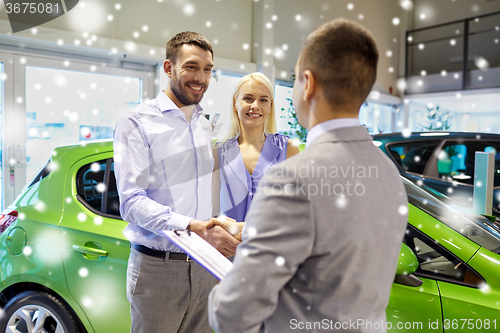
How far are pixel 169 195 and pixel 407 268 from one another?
0.89 meters

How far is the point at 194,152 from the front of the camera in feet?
4.83

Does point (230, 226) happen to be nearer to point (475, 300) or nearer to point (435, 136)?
point (475, 300)

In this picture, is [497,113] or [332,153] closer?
[332,153]

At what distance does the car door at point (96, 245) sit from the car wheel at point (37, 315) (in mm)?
113

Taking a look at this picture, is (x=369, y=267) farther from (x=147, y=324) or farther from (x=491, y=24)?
(x=491, y=24)

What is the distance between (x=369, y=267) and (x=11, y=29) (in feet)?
14.4

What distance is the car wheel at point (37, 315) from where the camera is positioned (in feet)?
5.95

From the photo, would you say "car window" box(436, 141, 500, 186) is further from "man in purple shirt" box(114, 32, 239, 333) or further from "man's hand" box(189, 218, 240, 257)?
"man's hand" box(189, 218, 240, 257)

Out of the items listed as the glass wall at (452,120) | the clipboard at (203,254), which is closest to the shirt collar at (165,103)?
the clipboard at (203,254)

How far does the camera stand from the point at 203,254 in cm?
92

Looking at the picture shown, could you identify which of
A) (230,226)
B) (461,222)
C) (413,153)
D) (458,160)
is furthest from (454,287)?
(458,160)

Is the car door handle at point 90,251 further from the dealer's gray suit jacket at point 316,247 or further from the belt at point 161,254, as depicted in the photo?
the dealer's gray suit jacket at point 316,247

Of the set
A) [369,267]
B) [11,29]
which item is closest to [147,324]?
[369,267]

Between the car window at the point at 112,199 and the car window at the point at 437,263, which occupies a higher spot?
the car window at the point at 112,199
